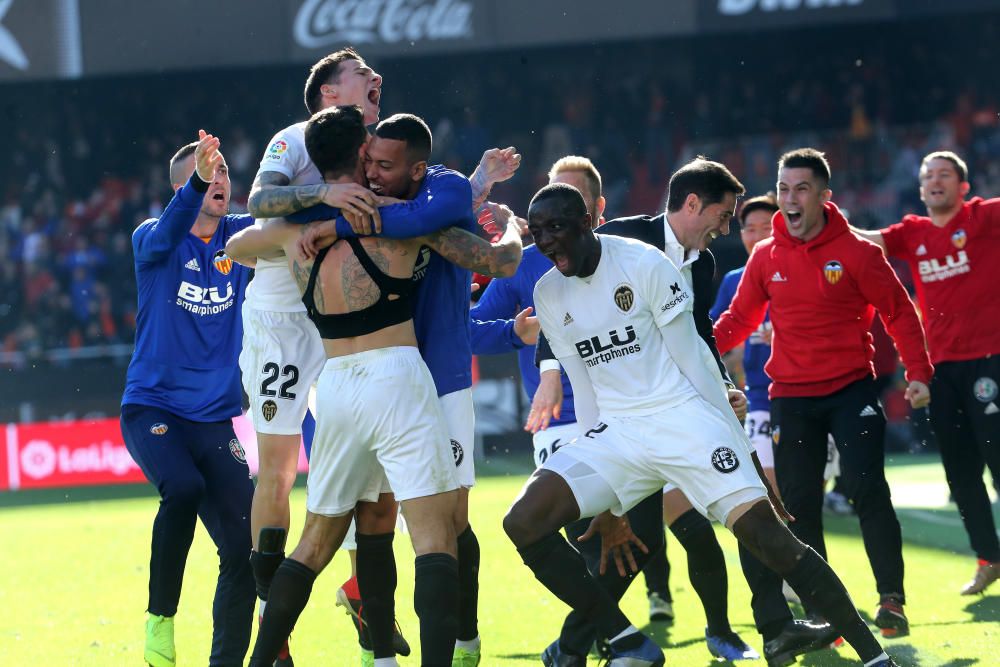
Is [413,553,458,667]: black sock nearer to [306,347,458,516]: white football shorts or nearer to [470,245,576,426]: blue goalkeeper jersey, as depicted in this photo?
[306,347,458,516]: white football shorts

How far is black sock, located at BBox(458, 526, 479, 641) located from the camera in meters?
5.83

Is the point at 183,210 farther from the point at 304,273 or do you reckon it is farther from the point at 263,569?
the point at 263,569

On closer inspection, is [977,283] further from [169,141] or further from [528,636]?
[169,141]

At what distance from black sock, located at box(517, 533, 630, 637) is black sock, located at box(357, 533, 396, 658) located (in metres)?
0.55

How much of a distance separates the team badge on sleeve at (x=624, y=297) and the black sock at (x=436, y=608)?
124 centimetres

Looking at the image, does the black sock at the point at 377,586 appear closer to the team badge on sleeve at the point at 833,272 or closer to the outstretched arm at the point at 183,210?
the outstretched arm at the point at 183,210

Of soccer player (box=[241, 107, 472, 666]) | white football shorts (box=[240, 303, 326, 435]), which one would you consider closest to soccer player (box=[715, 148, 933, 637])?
white football shorts (box=[240, 303, 326, 435])

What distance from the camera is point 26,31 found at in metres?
22.6

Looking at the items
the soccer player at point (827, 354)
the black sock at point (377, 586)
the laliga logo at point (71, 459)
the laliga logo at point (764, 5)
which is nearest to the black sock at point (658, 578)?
the soccer player at point (827, 354)

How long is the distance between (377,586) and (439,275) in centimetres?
127

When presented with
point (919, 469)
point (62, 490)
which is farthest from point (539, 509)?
point (62, 490)

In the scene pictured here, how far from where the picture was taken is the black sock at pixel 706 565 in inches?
244

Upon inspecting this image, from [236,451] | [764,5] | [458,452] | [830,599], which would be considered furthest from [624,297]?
[764,5]

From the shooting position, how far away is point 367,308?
5.01m
